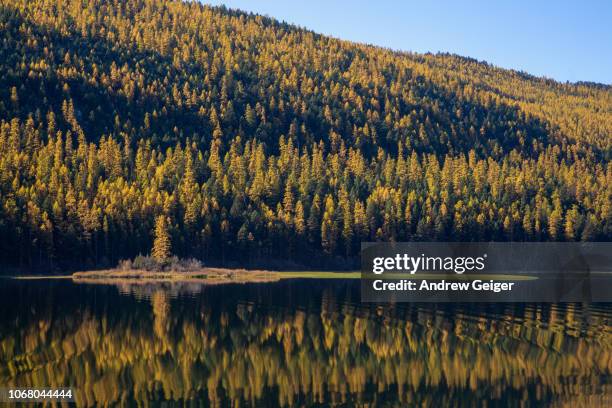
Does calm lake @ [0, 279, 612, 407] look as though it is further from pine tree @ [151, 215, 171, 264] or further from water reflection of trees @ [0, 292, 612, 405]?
pine tree @ [151, 215, 171, 264]

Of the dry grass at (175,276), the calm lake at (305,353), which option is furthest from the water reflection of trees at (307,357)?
the dry grass at (175,276)

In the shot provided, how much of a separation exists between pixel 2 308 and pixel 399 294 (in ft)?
184

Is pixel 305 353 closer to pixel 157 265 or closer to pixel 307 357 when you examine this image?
pixel 307 357

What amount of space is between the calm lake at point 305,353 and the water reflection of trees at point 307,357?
11 cm

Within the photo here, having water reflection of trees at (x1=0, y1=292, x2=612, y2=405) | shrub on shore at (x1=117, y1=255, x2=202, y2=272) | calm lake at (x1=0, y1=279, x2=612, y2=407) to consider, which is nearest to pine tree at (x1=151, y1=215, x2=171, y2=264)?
shrub on shore at (x1=117, y1=255, x2=202, y2=272)

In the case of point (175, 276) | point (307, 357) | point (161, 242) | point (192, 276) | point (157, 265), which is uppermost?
point (161, 242)

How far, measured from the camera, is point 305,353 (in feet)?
178

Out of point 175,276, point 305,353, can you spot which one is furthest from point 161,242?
point 305,353

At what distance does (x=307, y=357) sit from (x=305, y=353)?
4.33ft

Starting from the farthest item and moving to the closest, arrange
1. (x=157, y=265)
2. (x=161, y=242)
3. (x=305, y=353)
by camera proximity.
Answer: (x=161, y=242)
(x=157, y=265)
(x=305, y=353)

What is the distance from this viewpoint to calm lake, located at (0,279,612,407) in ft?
140

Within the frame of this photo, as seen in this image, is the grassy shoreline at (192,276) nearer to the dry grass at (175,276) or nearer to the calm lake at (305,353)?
the dry grass at (175,276)

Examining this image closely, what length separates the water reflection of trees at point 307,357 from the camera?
43.0m

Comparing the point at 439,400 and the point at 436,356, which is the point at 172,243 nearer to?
the point at 436,356
